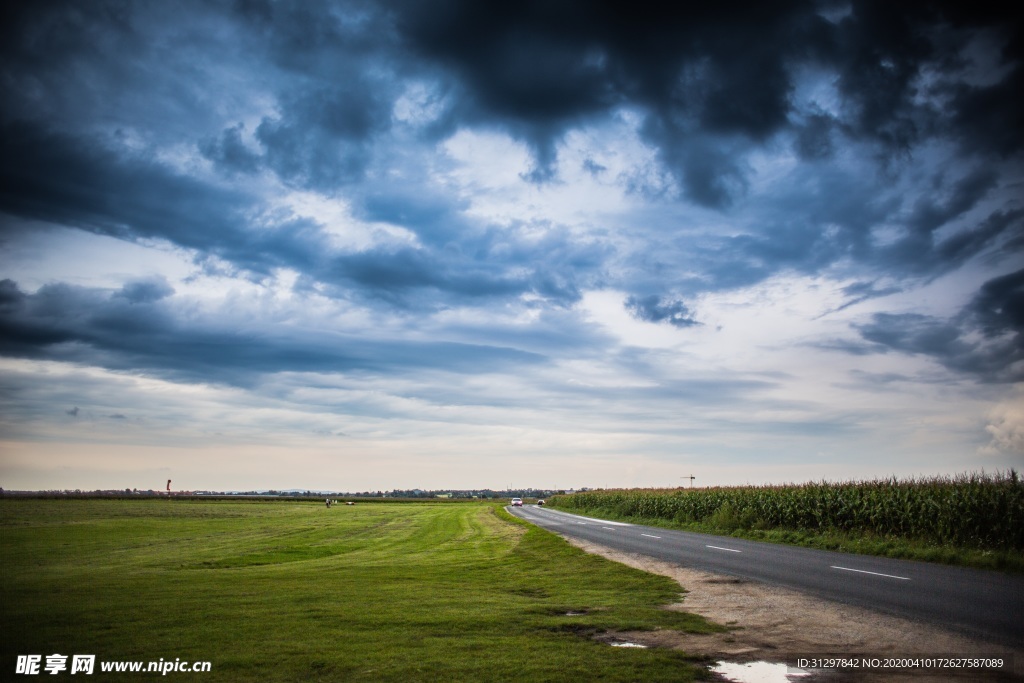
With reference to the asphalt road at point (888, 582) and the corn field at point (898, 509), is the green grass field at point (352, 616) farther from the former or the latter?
the corn field at point (898, 509)

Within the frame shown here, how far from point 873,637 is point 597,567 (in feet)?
31.2

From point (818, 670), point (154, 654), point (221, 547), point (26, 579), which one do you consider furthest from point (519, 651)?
point (221, 547)

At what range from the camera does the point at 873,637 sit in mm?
8367

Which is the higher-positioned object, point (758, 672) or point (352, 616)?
point (758, 672)

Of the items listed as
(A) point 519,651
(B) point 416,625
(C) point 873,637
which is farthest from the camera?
(B) point 416,625

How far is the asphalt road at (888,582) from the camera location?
9438mm

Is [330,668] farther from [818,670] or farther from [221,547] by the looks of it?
[221,547]

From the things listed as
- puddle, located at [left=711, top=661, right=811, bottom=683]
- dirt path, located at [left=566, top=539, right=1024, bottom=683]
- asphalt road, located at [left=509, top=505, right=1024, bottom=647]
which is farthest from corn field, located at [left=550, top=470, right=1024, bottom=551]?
puddle, located at [left=711, top=661, right=811, bottom=683]

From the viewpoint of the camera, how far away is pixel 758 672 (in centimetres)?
693

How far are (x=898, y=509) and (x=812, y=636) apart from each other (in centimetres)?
1961

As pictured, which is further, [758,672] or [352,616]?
[352,616]

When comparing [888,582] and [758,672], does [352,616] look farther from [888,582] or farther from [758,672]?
[888,582]

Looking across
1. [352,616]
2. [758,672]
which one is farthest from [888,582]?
[352,616]

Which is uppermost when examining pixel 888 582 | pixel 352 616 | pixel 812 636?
pixel 812 636
